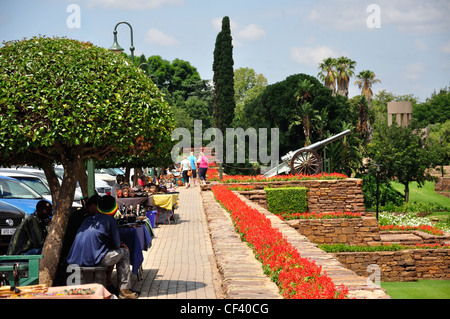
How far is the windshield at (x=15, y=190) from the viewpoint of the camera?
44.0 feet

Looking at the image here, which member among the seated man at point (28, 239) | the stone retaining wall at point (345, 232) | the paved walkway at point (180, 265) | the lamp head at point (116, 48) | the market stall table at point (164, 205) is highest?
the lamp head at point (116, 48)

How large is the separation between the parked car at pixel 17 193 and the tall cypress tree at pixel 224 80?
36.6 metres

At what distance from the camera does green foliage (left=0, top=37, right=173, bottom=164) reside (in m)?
6.33

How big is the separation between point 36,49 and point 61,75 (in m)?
0.53

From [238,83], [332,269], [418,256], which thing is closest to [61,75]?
[332,269]

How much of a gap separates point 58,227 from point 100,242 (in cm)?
77

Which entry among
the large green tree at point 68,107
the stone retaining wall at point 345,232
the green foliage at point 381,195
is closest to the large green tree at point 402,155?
the green foliage at point 381,195

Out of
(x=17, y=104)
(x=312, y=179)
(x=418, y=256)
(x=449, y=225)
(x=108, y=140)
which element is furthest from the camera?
(x=449, y=225)

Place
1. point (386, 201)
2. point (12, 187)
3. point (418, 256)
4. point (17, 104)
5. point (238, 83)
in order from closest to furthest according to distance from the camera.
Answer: point (17, 104), point (12, 187), point (418, 256), point (386, 201), point (238, 83)

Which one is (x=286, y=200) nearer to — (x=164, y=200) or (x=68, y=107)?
(x=164, y=200)

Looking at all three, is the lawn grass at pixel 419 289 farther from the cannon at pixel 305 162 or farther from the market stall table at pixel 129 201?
the cannon at pixel 305 162

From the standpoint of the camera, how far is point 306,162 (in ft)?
92.0

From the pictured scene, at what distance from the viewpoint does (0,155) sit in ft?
22.0
